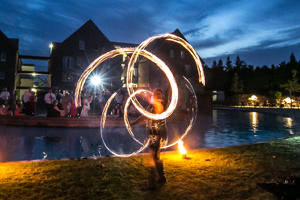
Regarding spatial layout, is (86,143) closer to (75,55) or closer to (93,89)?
(93,89)

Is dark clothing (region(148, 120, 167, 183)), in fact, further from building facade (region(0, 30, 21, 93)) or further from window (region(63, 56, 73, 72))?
building facade (region(0, 30, 21, 93))

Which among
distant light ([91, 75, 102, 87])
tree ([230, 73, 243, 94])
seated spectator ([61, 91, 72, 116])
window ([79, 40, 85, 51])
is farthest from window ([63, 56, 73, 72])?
tree ([230, 73, 243, 94])

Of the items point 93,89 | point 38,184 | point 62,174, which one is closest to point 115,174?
point 62,174

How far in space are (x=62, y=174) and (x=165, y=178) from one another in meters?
2.41

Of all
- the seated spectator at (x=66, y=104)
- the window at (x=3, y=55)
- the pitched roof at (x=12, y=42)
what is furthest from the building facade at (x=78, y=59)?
the seated spectator at (x=66, y=104)

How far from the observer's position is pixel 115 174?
543 centimetres

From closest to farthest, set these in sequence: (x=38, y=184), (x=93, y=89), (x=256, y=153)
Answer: (x=38, y=184) → (x=256, y=153) → (x=93, y=89)

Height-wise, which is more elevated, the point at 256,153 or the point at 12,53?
the point at 12,53

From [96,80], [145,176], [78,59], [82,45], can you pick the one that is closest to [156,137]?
[145,176]

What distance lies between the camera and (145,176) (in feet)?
17.7

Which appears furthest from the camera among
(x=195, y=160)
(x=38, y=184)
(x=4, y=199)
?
(x=195, y=160)

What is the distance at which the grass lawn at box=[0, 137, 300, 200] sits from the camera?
431cm

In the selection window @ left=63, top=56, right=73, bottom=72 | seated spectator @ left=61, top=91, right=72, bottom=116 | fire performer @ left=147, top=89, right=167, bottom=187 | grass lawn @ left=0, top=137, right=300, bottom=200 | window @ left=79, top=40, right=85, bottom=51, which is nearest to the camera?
grass lawn @ left=0, top=137, right=300, bottom=200

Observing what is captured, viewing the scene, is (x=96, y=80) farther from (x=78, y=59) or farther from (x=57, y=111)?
(x=57, y=111)
